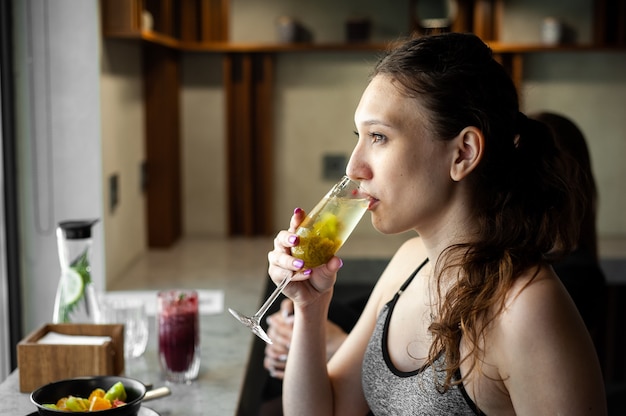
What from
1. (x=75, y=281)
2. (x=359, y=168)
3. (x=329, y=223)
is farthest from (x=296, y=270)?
(x=75, y=281)

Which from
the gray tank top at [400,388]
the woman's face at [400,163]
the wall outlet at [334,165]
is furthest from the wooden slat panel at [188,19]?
the woman's face at [400,163]

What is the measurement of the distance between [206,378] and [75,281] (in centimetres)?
38

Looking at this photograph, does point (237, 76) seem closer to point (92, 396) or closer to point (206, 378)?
point (206, 378)

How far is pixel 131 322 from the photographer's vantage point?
6.80 feet

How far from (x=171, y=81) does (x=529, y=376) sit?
8.56ft

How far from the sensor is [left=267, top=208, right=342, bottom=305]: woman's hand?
4.88ft

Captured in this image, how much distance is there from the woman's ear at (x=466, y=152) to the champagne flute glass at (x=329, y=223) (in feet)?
0.52

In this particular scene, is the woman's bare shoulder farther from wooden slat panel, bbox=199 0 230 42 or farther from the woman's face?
wooden slat panel, bbox=199 0 230 42

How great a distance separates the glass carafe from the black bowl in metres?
0.41

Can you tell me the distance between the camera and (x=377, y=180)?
141cm

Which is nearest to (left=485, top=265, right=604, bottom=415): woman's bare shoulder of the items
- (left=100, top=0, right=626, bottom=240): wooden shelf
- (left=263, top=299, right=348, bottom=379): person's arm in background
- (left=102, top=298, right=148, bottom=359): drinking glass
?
(left=263, top=299, right=348, bottom=379): person's arm in background

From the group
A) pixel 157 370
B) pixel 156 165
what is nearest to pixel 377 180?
pixel 157 370

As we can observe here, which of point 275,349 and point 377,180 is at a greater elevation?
point 377,180

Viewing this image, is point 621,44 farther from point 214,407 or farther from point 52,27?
point 214,407
